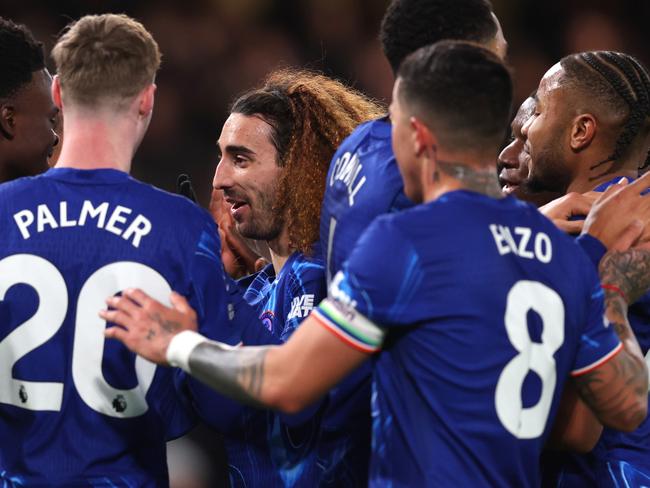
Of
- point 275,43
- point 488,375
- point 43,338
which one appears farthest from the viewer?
point 275,43

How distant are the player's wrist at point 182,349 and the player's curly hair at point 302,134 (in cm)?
165

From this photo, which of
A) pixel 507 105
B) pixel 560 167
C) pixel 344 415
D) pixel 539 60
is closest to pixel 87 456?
pixel 344 415

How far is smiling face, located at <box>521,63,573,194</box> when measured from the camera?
146 inches

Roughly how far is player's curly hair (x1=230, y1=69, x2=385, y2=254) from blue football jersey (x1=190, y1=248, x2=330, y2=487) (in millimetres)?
280

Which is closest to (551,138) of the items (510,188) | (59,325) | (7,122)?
(510,188)

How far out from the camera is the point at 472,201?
2.71m

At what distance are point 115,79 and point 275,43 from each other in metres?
5.79

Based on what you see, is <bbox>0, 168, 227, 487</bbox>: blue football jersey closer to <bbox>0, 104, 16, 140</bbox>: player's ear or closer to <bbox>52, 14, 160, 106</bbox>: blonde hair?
<bbox>52, 14, 160, 106</bbox>: blonde hair

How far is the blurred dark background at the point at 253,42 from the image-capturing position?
27.0 feet

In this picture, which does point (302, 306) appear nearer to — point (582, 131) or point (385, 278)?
point (582, 131)

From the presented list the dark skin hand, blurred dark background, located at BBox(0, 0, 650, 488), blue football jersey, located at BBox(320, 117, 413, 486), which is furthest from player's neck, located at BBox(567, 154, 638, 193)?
blurred dark background, located at BBox(0, 0, 650, 488)

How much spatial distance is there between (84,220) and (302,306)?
A: 117 cm

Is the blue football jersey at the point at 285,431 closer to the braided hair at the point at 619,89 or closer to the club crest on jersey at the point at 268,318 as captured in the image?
the club crest on jersey at the point at 268,318

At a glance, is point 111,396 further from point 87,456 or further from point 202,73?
point 202,73
